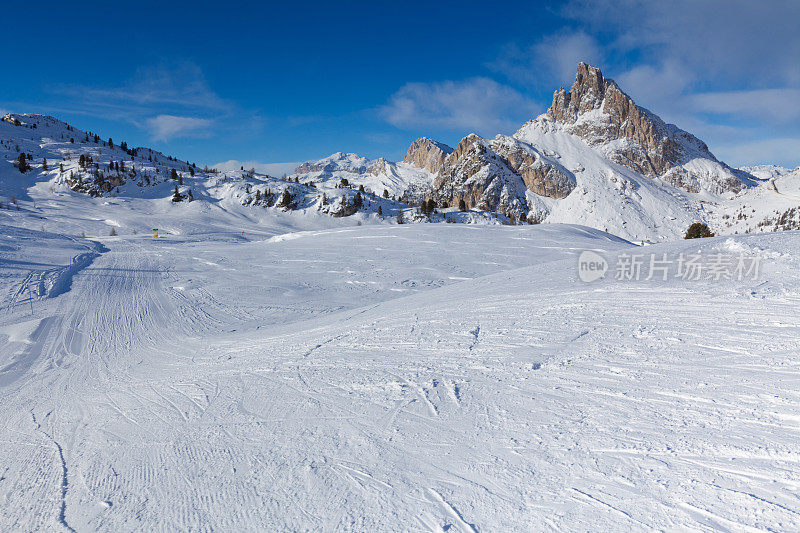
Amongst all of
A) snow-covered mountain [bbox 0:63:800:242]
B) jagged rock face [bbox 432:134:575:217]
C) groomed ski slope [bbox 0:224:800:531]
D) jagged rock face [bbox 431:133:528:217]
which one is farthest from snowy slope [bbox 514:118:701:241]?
groomed ski slope [bbox 0:224:800:531]

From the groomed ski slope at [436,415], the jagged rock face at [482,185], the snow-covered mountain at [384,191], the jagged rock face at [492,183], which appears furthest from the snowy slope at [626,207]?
the groomed ski slope at [436,415]

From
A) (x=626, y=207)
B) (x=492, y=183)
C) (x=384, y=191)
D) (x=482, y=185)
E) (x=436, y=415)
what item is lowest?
(x=436, y=415)

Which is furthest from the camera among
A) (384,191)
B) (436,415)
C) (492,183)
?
(492,183)

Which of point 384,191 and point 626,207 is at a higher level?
point 626,207

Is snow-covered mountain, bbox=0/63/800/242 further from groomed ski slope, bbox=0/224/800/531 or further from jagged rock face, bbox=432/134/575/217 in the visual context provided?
groomed ski slope, bbox=0/224/800/531

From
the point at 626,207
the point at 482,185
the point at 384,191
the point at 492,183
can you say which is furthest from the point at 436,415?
the point at 626,207

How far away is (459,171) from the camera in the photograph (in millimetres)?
188375

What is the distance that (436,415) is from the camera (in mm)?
3957

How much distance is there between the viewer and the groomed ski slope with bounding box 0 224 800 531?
2.75 meters

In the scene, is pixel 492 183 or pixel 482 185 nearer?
pixel 482 185

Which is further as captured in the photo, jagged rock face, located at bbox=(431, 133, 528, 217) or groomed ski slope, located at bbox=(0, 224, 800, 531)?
jagged rock face, located at bbox=(431, 133, 528, 217)

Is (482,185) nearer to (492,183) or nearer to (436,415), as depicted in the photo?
(492,183)

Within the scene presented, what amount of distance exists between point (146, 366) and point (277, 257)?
11.6 m

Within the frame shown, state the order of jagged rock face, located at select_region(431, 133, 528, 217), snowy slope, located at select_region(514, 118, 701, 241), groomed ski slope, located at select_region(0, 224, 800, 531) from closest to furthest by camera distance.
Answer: groomed ski slope, located at select_region(0, 224, 800, 531) < snowy slope, located at select_region(514, 118, 701, 241) < jagged rock face, located at select_region(431, 133, 528, 217)
